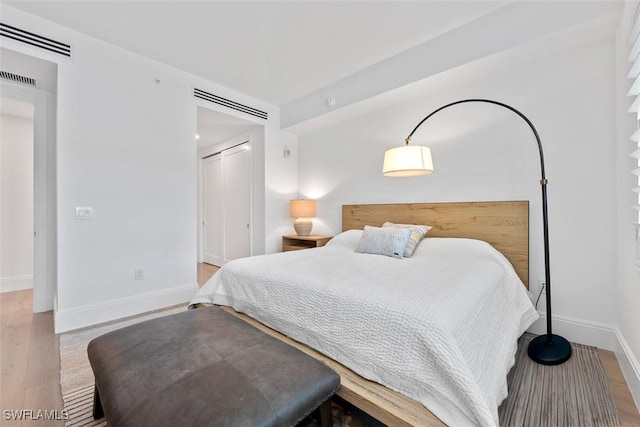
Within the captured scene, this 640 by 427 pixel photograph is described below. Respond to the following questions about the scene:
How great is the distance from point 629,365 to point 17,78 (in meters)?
5.25

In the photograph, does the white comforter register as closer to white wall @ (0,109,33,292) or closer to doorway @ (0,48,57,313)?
doorway @ (0,48,57,313)

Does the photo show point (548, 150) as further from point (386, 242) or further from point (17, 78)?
point (17, 78)

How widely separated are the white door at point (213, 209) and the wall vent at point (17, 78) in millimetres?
2655

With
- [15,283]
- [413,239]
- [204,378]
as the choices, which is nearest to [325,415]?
[204,378]

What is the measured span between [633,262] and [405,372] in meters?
1.62

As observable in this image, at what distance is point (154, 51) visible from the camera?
2729 mm

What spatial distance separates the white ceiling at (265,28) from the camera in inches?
84.8

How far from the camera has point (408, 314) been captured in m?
1.13

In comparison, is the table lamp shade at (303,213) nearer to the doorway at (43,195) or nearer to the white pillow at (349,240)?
the white pillow at (349,240)

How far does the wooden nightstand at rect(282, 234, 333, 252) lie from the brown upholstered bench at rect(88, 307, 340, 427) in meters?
2.19

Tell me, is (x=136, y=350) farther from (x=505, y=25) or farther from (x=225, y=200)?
(x=225, y=200)

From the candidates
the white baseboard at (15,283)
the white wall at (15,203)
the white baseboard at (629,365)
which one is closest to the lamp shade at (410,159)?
the white baseboard at (629,365)

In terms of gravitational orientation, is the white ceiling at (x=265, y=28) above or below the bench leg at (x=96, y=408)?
above

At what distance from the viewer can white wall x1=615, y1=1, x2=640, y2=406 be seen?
1.58 meters
